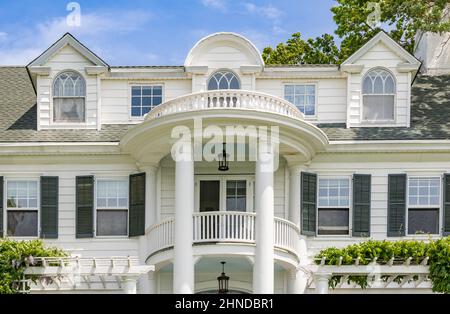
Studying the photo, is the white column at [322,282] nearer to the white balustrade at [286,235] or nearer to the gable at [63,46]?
the white balustrade at [286,235]

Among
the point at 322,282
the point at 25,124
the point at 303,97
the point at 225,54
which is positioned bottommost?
the point at 322,282

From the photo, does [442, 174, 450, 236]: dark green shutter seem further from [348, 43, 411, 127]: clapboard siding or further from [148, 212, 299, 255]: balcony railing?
[148, 212, 299, 255]: balcony railing

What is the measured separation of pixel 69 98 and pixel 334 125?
7.21 m

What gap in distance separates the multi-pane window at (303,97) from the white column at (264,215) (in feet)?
12.6

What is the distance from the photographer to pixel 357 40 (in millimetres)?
36000

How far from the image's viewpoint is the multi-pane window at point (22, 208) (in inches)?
1057

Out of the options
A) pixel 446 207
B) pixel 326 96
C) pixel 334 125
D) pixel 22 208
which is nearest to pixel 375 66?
pixel 326 96

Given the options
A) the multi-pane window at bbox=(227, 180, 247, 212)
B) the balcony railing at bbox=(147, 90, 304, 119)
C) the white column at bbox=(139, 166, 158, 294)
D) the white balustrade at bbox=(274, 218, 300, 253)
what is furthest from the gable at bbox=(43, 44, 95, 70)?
the white balustrade at bbox=(274, 218, 300, 253)

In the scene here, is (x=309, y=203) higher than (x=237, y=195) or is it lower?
lower

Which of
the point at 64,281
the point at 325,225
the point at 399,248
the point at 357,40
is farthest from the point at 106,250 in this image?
the point at 357,40

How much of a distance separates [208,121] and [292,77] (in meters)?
4.61

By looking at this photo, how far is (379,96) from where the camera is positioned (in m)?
27.9

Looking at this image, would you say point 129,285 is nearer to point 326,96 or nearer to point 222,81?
point 222,81
